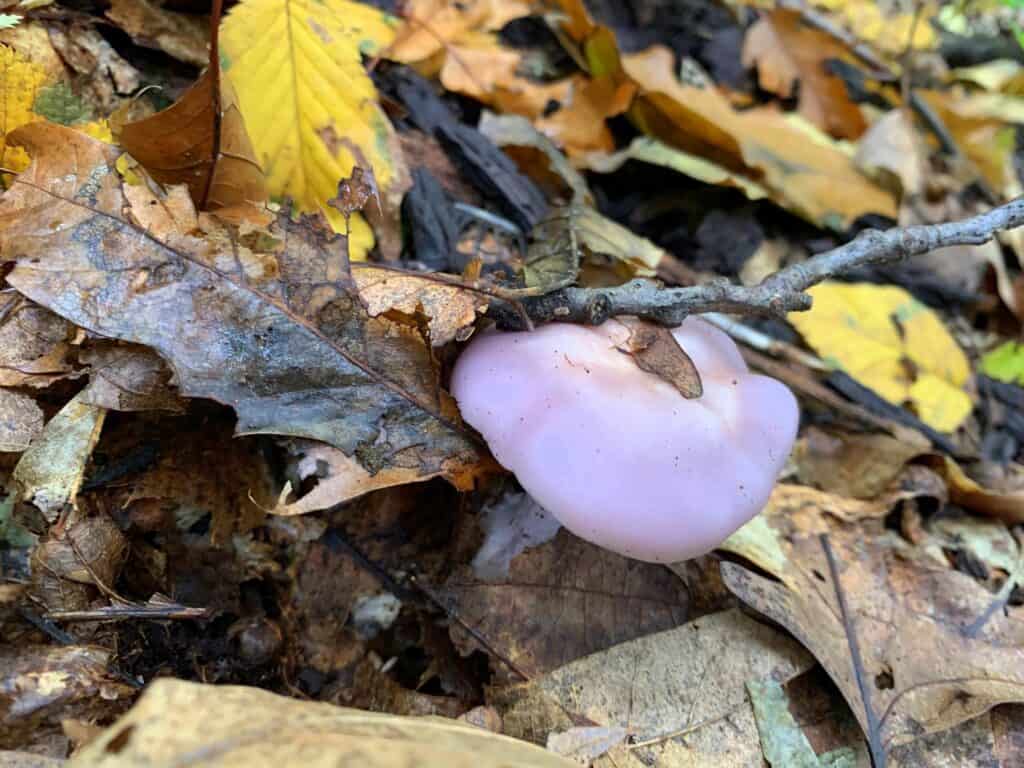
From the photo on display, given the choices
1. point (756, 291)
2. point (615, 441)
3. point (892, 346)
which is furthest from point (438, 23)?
point (892, 346)

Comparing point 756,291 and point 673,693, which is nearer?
point 673,693

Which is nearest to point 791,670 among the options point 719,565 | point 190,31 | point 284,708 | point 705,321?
point 719,565

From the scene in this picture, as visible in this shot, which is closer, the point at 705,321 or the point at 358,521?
the point at 358,521

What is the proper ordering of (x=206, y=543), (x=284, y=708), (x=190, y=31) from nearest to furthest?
(x=284, y=708)
(x=206, y=543)
(x=190, y=31)

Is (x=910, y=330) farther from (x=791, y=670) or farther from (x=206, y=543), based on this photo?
(x=206, y=543)

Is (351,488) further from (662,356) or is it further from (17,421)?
(662,356)
